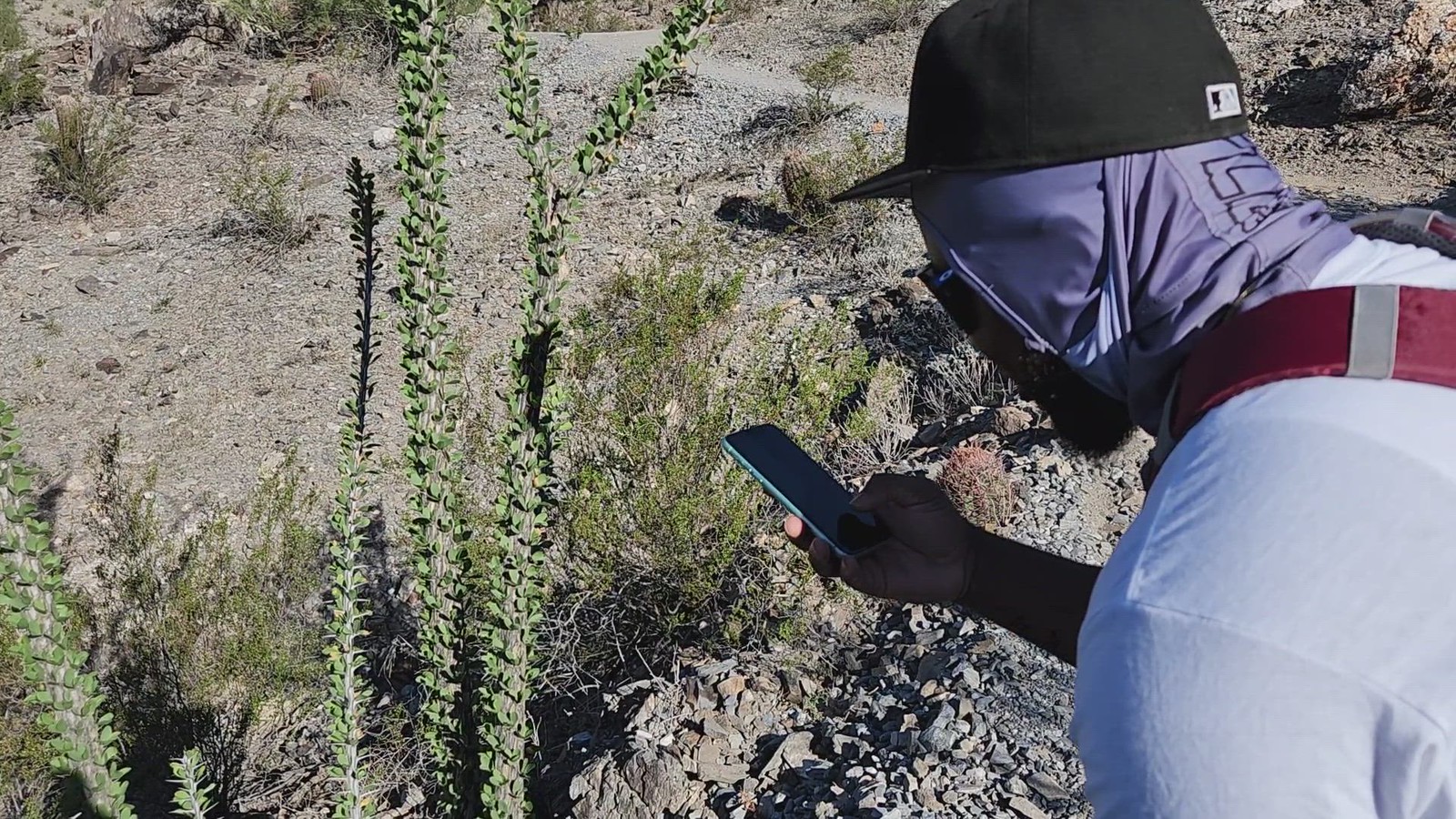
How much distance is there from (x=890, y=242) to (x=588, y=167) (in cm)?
531

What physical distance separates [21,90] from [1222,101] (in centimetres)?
1156

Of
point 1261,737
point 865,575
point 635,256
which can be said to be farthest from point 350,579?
point 635,256

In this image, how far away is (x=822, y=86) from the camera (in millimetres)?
9711

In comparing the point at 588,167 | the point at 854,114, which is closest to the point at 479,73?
the point at 854,114

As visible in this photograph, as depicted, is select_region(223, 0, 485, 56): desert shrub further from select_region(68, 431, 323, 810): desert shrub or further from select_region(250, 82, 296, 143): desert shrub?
select_region(68, 431, 323, 810): desert shrub

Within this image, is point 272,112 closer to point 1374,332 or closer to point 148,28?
point 148,28

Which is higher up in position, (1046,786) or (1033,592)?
(1033,592)

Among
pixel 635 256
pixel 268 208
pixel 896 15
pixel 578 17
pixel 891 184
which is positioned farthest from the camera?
pixel 578 17

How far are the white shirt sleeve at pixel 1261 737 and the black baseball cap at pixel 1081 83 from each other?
1.56ft

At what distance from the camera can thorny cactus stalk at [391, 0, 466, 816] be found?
1.85 m

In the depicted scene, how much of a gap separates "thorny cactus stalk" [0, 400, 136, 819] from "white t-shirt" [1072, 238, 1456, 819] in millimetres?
1622

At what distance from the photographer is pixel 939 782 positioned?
258 cm

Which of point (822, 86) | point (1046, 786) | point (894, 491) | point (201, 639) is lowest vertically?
point (201, 639)

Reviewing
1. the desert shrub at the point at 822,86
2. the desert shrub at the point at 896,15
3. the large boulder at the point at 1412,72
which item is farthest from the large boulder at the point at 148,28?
the large boulder at the point at 1412,72
